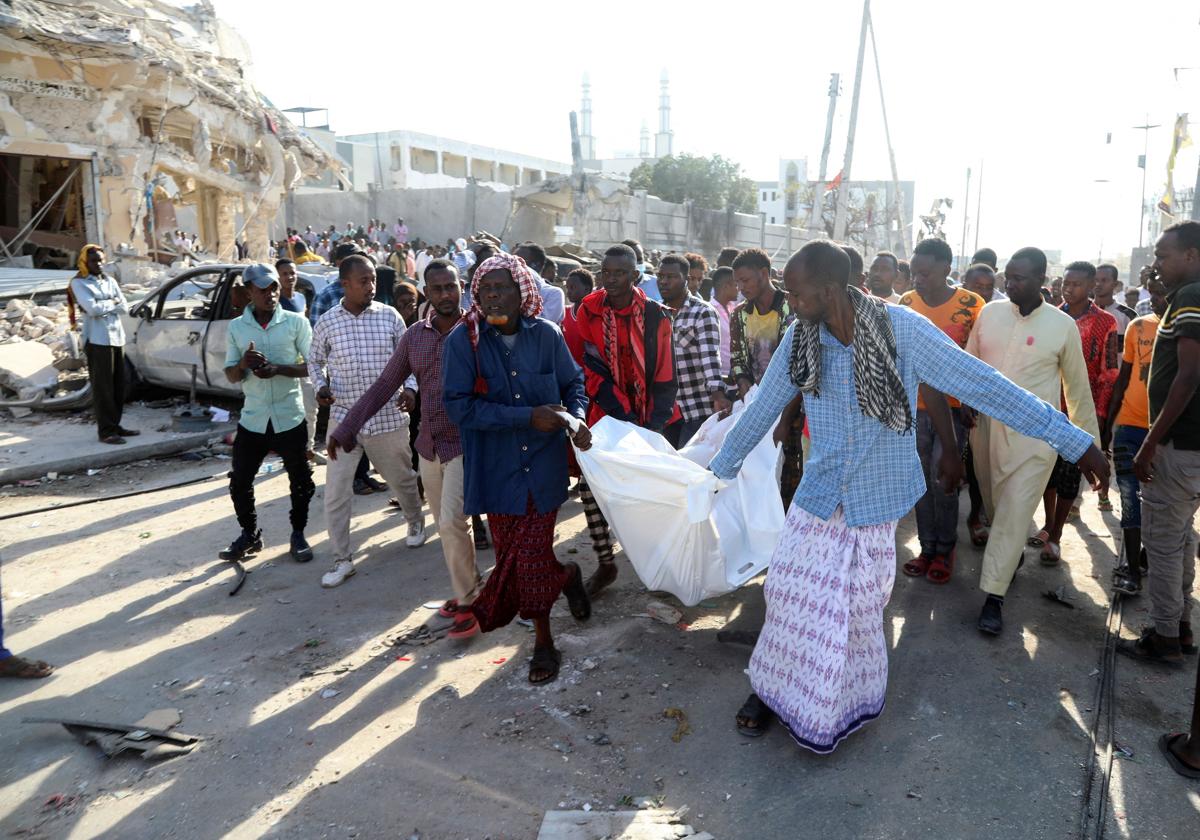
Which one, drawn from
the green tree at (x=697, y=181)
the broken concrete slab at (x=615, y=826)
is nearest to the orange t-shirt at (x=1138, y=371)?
the broken concrete slab at (x=615, y=826)

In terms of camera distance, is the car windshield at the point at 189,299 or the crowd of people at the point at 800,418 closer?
the crowd of people at the point at 800,418

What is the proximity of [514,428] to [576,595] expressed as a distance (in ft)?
3.65

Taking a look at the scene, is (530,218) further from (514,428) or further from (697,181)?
(514,428)

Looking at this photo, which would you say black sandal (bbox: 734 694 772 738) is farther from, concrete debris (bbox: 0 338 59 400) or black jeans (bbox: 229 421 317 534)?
concrete debris (bbox: 0 338 59 400)

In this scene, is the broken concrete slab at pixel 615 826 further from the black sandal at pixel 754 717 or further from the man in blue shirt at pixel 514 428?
the man in blue shirt at pixel 514 428

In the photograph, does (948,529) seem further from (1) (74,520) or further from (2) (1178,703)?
(1) (74,520)

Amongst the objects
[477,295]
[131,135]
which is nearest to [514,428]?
[477,295]

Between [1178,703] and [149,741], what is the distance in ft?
13.2

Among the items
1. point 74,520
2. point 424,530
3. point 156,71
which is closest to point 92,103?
point 156,71

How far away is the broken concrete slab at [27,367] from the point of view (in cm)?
966

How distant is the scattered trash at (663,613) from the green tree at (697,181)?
39.7 metres

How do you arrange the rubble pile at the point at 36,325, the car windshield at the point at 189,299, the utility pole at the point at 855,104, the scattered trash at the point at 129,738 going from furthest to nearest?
the utility pole at the point at 855,104 < the rubble pile at the point at 36,325 < the car windshield at the point at 189,299 < the scattered trash at the point at 129,738

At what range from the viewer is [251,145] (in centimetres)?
2125

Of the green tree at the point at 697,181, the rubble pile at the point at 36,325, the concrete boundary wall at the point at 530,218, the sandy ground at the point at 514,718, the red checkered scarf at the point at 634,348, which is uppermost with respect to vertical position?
the green tree at the point at 697,181
